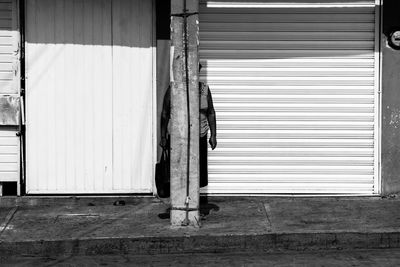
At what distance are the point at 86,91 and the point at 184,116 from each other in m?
2.05

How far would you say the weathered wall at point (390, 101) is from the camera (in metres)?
11.1

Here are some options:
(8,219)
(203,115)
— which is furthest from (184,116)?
(8,219)

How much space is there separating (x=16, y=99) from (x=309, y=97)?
373 cm

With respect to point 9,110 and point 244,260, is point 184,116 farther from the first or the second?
point 9,110

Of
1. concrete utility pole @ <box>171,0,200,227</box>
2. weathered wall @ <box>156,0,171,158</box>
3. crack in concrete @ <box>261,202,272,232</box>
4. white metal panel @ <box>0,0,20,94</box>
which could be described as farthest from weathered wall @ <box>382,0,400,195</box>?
white metal panel @ <box>0,0,20,94</box>

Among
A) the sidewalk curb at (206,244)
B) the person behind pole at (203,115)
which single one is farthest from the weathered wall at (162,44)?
the sidewalk curb at (206,244)

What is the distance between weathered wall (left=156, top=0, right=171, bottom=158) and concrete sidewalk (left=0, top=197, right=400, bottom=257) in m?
Result: 1.46

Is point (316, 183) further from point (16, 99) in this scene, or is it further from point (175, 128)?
point (16, 99)

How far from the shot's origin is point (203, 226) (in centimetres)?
972

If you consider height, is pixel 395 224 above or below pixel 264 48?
below

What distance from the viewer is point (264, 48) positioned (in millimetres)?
11070

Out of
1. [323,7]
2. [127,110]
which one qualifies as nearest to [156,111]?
[127,110]

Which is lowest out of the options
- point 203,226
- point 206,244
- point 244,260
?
point 244,260

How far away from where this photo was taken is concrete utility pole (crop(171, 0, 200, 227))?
9.41 meters
